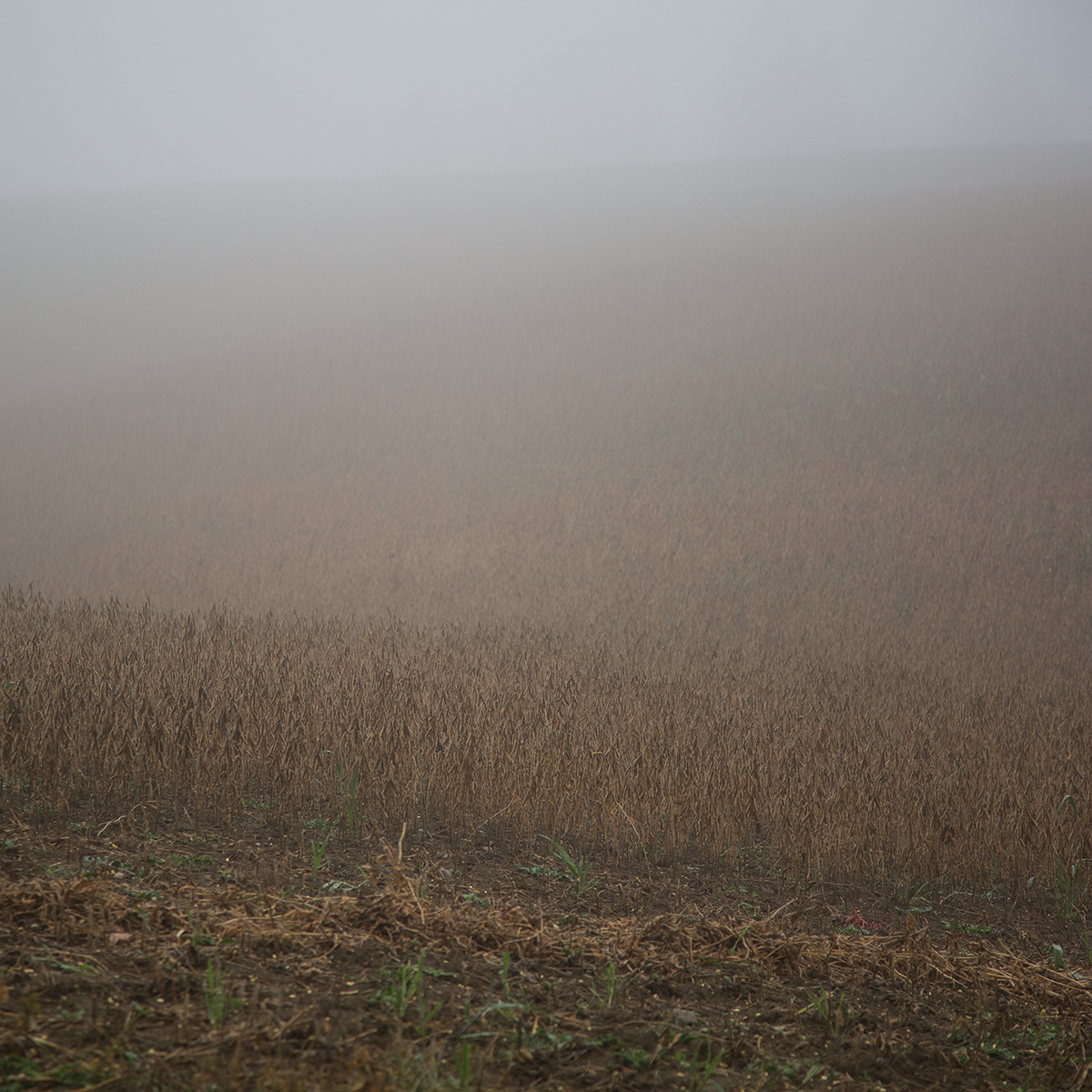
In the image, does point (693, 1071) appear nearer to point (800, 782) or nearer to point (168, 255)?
point (800, 782)

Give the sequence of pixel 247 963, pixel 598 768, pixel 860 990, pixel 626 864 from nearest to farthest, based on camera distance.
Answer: pixel 247 963 < pixel 860 990 < pixel 626 864 < pixel 598 768

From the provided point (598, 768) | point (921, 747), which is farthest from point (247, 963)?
point (921, 747)

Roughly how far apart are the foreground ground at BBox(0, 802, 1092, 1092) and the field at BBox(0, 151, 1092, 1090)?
0.01m

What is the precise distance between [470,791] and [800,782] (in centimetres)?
176

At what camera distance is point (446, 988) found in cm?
190

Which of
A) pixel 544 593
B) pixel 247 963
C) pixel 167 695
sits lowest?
pixel 247 963

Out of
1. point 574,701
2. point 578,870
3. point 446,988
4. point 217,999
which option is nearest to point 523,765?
point 578,870

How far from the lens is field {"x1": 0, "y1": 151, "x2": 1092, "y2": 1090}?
1861mm

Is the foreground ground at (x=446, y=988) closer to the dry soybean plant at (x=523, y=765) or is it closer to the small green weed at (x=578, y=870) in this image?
the small green weed at (x=578, y=870)

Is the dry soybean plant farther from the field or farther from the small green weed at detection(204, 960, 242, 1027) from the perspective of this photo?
the small green weed at detection(204, 960, 242, 1027)

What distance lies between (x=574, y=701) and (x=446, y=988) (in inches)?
116

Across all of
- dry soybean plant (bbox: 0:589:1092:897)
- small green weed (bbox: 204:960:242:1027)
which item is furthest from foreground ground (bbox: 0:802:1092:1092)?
dry soybean plant (bbox: 0:589:1092:897)

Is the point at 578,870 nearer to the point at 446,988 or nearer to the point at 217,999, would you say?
the point at 446,988

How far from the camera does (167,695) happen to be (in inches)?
155
